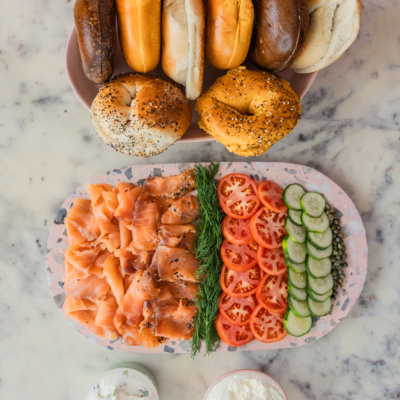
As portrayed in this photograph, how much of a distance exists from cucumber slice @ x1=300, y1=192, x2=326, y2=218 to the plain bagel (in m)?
0.68

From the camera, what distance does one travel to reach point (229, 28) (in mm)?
1246

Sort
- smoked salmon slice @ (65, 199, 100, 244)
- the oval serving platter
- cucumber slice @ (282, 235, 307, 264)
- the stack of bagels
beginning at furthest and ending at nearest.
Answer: smoked salmon slice @ (65, 199, 100, 244) < cucumber slice @ (282, 235, 307, 264) < the oval serving platter < the stack of bagels

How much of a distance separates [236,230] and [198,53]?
2.94ft

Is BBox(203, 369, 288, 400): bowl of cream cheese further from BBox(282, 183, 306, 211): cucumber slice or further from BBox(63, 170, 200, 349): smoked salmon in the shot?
BBox(282, 183, 306, 211): cucumber slice

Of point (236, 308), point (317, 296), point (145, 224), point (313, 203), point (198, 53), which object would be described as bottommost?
point (236, 308)

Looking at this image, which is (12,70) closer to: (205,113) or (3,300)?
(205,113)

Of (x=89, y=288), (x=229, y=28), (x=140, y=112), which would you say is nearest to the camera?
(x=229, y=28)

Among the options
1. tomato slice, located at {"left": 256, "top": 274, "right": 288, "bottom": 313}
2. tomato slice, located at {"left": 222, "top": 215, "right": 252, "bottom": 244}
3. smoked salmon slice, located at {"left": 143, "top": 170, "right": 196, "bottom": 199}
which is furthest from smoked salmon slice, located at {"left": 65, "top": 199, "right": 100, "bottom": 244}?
tomato slice, located at {"left": 256, "top": 274, "right": 288, "bottom": 313}

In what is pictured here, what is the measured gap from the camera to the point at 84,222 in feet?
5.74

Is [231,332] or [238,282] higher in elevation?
[238,282]

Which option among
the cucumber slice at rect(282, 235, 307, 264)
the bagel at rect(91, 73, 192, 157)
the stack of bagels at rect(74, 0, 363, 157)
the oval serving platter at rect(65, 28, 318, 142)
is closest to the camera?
the stack of bagels at rect(74, 0, 363, 157)

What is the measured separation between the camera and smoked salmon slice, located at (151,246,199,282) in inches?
65.7

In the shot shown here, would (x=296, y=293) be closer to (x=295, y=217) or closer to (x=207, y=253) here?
(x=295, y=217)

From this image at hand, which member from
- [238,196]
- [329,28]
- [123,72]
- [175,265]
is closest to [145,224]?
[175,265]
